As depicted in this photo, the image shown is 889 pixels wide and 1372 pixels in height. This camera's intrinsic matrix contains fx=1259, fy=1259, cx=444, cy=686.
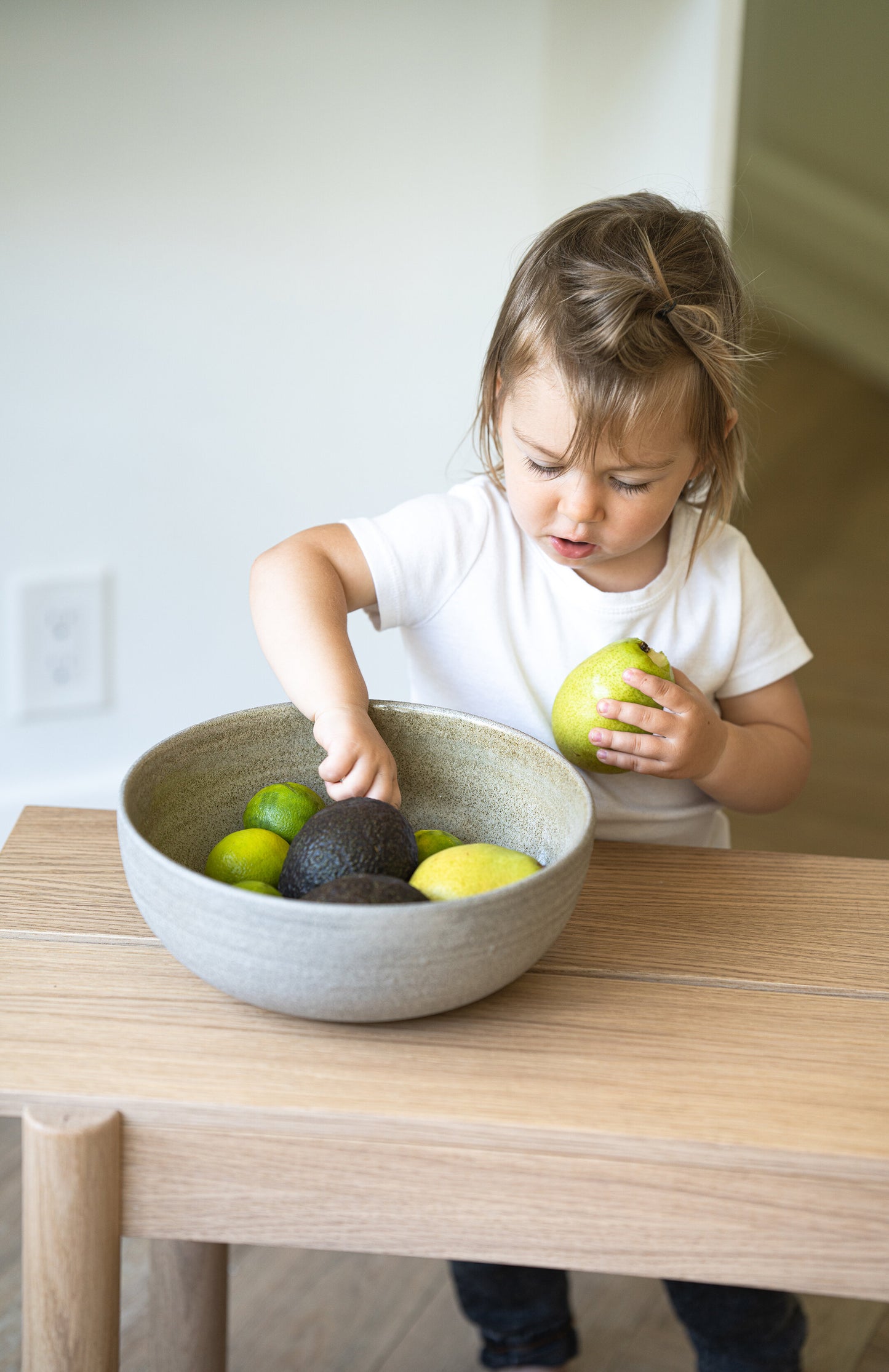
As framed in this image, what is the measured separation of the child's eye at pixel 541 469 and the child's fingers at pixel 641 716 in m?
0.19

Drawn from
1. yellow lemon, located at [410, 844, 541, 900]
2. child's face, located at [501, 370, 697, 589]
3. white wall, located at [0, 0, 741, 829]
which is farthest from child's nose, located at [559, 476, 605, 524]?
white wall, located at [0, 0, 741, 829]

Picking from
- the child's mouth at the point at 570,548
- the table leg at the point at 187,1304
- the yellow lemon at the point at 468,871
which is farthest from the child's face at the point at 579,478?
the table leg at the point at 187,1304

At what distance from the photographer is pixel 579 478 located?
95 centimetres

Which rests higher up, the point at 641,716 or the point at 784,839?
the point at 641,716

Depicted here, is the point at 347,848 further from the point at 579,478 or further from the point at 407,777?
the point at 579,478

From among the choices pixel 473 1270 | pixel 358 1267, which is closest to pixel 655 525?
pixel 473 1270

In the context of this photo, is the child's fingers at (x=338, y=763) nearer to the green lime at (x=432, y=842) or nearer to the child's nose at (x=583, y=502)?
the green lime at (x=432, y=842)

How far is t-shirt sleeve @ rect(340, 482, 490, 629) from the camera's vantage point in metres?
1.06

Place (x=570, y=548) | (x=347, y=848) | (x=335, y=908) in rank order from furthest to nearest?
1. (x=570, y=548)
2. (x=347, y=848)
3. (x=335, y=908)

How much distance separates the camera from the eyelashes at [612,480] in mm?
969

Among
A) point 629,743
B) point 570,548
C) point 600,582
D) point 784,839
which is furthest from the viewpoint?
point 784,839

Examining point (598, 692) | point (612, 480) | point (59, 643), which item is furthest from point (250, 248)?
point (598, 692)

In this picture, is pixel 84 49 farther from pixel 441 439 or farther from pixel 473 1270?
pixel 473 1270

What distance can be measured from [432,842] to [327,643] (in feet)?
0.67
